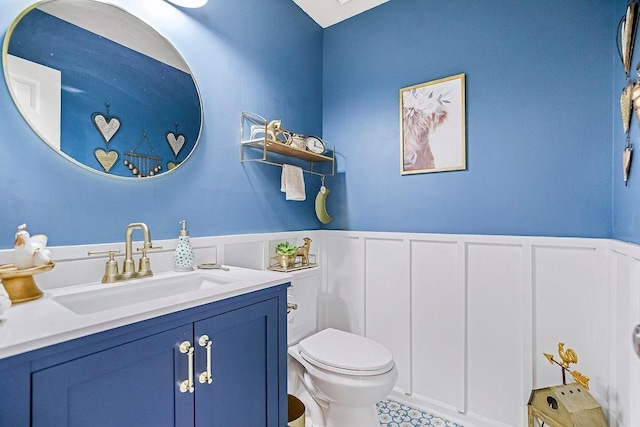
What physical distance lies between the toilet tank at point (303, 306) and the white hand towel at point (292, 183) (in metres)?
0.48

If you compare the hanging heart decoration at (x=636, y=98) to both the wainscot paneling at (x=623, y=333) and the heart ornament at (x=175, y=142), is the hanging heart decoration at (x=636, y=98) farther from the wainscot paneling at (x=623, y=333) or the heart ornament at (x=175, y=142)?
the heart ornament at (x=175, y=142)

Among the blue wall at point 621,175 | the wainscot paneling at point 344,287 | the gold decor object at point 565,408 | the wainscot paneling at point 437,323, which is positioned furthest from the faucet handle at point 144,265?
the blue wall at point 621,175

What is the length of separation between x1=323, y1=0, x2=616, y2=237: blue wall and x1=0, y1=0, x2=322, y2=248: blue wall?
329mm

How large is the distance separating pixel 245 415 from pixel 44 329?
651mm

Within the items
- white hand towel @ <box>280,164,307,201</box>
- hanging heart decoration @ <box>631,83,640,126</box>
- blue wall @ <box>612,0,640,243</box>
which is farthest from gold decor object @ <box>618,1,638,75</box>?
white hand towel @ <box>280,164,307,201</box>

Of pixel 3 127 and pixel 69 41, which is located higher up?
pixel 69 41

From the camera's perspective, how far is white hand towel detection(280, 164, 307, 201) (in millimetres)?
1828

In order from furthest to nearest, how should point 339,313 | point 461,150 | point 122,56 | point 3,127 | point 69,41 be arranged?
point 339,313
point 461,150
point 122,56
point 69,41
point 3,127

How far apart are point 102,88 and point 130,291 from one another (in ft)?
2.52

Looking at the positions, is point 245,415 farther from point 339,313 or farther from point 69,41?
point 69,41

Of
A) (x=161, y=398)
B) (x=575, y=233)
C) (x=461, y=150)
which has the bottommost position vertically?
(x=161, y=398)

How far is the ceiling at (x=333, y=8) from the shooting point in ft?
6.56

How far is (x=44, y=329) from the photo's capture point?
0.62m

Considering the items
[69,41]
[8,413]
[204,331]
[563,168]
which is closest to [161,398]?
[204,331]
